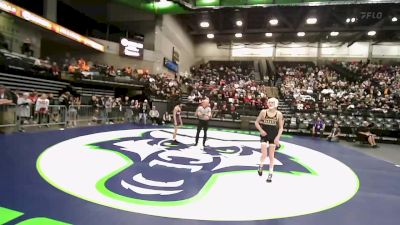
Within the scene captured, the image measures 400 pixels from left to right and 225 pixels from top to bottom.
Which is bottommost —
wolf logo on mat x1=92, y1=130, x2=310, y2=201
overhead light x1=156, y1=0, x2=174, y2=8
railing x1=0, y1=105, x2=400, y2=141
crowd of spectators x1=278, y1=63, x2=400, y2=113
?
wolf logo on mat x1=92, y1=130, x2=310, y2=201

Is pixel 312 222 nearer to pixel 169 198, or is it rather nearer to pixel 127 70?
pixel 169 198

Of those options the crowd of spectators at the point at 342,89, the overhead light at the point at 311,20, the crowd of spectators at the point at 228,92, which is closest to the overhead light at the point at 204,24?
the crowd of spectators at the point at 228,92

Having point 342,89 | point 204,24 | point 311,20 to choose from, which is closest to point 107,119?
point 342,89

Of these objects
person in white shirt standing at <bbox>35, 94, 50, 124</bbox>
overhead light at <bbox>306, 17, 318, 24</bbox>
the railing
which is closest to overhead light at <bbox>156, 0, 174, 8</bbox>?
the railing

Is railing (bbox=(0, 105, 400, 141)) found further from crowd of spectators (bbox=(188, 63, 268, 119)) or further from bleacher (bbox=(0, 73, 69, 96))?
bleacher (bbox=(0, 73, 69, 96))

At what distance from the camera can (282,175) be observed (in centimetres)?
652

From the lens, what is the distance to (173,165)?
673 centimetres

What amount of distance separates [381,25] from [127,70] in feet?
82.6

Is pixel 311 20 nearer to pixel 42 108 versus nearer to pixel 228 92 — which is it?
pixel 228 92

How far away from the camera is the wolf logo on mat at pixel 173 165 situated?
491cm

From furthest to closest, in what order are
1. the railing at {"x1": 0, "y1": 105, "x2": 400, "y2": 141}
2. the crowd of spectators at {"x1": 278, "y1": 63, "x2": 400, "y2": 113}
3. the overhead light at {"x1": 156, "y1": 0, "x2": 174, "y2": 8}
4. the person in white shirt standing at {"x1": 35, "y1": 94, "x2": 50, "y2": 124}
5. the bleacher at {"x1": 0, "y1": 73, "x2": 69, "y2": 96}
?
the overhead light at {"x1": 156, "y1": 0, "x2": 174, "y2": 8} → the crowd of spectators at {"x1": 278, "y1": 63, "x2": 400, "y2": 113} → the bleacher at {"x1": 0, "y1": 73, "x2": 69, "y2": 96} → the person in white shirt standing at {"x1": 35, "y1": 94, "x2": 50, "y2": 124} → the railing at {"x1": 0, "y1": 105, "x2": 400, "y2": 141}

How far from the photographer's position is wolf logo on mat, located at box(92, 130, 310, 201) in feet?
16.1

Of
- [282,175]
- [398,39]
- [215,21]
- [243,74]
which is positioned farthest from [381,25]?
[282,175]

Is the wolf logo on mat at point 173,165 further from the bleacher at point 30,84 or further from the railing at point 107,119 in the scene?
the bleacher at point 30,84
